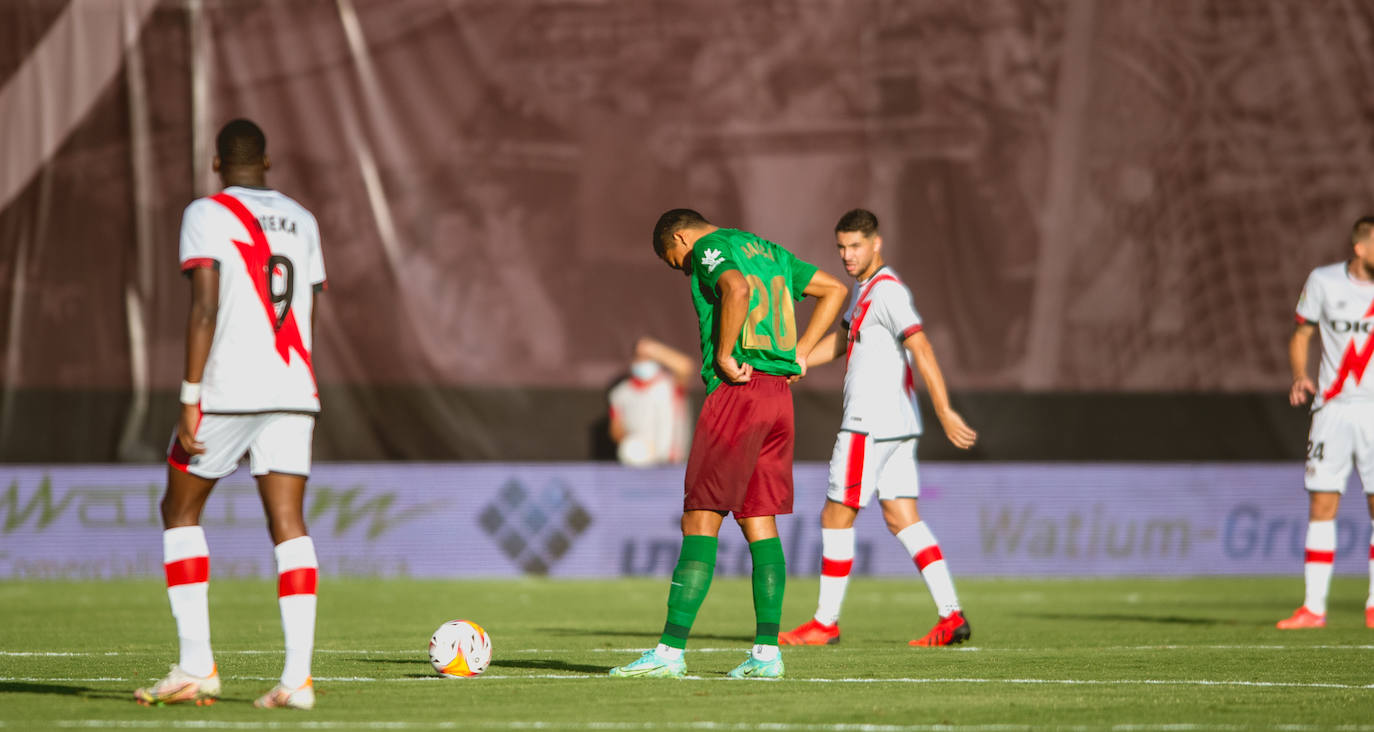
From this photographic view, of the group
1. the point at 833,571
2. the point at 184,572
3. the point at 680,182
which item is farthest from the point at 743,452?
the point at 680,182

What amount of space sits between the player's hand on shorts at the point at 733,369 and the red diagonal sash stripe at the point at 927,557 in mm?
2500

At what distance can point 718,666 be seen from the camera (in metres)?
8.16

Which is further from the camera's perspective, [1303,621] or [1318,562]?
[1318,562]

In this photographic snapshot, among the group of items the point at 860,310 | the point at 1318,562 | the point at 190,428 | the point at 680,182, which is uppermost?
the point at 680,182

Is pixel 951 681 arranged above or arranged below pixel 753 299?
below

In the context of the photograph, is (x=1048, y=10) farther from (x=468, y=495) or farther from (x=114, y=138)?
(x=114, y=138)

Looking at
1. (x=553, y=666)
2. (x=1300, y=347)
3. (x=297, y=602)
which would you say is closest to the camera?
(x=297, y=602)

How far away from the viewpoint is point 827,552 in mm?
9648

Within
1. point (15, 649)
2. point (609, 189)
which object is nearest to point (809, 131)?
point (609, 189)

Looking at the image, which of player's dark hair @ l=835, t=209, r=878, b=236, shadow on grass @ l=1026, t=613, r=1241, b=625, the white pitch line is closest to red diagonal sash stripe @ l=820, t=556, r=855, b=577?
player's dark hair @ l=835, t=209, r=878, b=236

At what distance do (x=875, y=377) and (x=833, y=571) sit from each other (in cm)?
102

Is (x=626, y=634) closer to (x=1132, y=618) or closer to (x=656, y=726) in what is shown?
(x=1132, y=618)

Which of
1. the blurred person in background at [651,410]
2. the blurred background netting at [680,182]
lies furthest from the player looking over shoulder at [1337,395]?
the blurred background netting at [680,182]

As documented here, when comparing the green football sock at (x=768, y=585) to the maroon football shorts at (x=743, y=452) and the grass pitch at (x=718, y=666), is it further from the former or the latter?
the grass pitch at (x=718, y=666)
